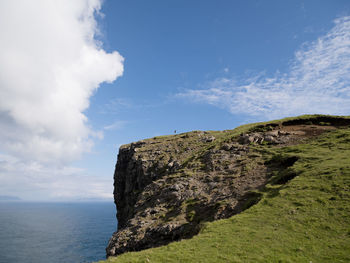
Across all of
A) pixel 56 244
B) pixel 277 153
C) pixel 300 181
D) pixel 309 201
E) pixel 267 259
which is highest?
pixel 277 153

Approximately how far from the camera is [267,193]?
25688mm

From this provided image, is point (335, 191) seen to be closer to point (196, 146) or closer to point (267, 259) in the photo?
point (267, 259)

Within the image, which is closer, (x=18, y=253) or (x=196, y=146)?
(x=196, y=146)

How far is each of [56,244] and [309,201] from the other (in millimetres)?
165702

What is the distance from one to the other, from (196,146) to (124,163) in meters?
36.5

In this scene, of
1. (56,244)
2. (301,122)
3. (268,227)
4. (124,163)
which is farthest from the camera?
(56,244)

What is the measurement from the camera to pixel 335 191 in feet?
69.8

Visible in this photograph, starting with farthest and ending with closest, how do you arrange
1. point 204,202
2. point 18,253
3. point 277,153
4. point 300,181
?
point 18,253 → point 277,153 → point 204,202 → point 300,181

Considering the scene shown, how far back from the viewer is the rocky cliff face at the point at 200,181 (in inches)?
1149

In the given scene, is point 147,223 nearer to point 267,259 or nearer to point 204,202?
point 204,202

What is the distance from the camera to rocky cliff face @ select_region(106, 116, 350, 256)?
29188mm

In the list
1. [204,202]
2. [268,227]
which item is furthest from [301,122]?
[268,227]

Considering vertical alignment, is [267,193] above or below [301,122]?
below

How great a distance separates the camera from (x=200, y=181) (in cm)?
3869
